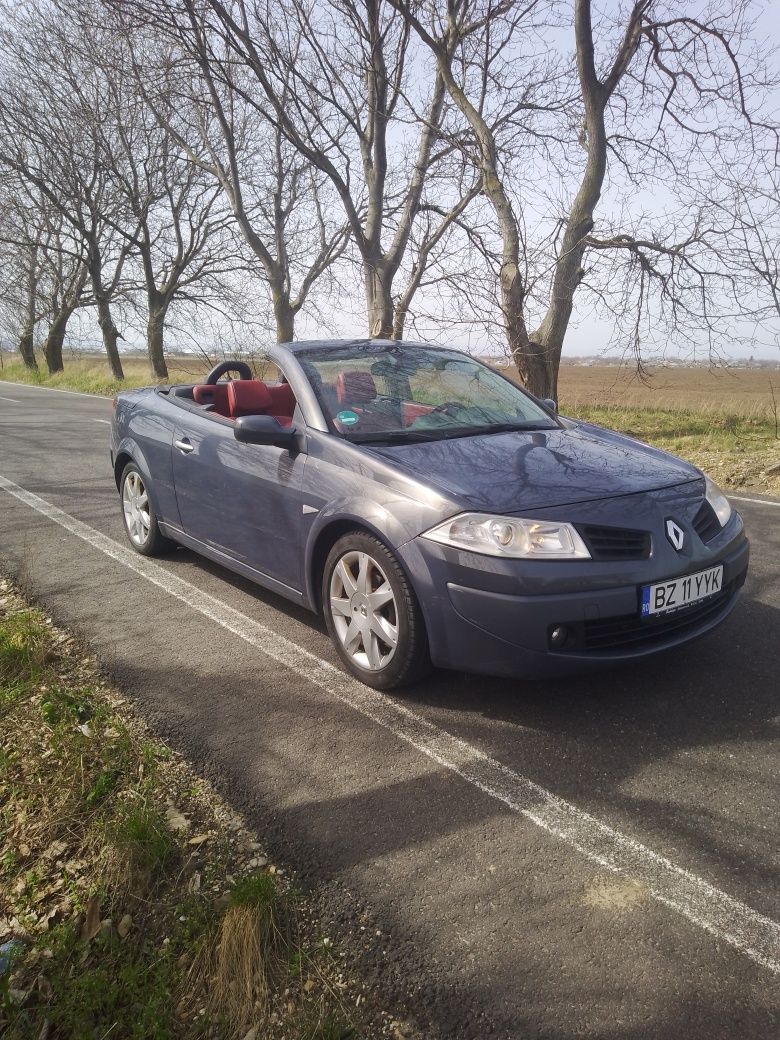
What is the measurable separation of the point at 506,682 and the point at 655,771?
0.90 metres

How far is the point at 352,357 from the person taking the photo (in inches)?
185

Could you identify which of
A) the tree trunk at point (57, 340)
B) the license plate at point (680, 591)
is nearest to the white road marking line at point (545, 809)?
the license plate at point (680, 591)

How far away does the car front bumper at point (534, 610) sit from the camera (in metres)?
3.13

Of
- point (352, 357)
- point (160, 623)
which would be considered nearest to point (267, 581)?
point (160, 623)

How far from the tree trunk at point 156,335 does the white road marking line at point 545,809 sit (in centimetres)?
2629

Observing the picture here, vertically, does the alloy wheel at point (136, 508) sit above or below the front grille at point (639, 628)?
above

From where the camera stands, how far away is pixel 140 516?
226 inches

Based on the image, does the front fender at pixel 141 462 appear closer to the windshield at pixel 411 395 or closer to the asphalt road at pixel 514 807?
the asphalt road at pixel 514 807

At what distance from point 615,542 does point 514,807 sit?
1126 mm

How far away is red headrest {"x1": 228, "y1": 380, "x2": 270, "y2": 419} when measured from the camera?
5.07m

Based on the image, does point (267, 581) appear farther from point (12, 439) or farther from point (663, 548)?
point (12, 439)

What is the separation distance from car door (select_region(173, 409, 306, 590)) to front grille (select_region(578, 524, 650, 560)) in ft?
4.70

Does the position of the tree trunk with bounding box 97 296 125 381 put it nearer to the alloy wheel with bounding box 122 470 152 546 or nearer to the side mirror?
the alloy wheel with bounding box 122 470 152 546

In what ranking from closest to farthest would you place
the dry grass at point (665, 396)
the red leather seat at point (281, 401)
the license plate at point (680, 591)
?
the license plate at point (680, 591), the red leather seat at point (281, 401), the dry grass at point (665, 396)
